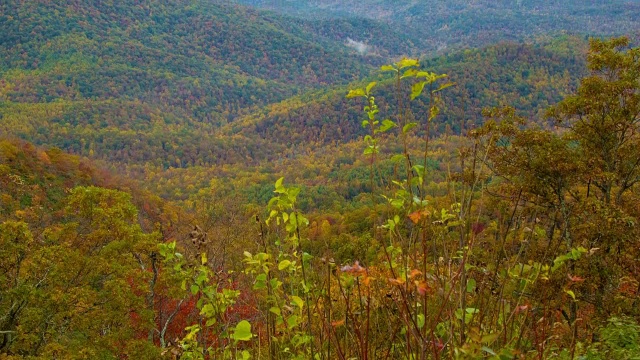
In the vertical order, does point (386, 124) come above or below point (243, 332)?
above

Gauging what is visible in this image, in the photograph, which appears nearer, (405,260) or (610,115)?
(405,260)

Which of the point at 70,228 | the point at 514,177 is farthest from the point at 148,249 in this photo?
the point at 514,177

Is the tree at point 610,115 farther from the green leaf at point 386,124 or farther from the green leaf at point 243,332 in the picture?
the green leaf at point 243,332

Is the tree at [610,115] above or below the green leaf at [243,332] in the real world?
below

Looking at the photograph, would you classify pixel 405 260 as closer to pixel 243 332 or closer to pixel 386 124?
pixel 386 124

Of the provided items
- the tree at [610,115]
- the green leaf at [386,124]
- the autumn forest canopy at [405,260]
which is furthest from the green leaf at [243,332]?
the tree at [610,115]

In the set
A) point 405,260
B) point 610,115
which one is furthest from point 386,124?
point 610,115

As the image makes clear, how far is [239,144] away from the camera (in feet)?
528

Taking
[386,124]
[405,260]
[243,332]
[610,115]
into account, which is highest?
[386,124]

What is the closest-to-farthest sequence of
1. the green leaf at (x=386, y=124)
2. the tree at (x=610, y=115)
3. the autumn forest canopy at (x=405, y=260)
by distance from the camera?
the green leaf at (x=386, y=124) → the autumn forest canopy at (x=405, y=260) → the tree at (x=610, y=115)

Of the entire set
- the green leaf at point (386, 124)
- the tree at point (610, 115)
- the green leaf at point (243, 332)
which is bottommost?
the tree at point (610, 115)

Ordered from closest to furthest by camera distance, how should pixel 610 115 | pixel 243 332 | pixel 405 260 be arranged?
pixel 405 260 → pixel 243 332 → pixel 610 115

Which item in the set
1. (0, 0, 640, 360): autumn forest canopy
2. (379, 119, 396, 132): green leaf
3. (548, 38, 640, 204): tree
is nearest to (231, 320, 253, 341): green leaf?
(0, 0, 640, 360): autumn forest canopy

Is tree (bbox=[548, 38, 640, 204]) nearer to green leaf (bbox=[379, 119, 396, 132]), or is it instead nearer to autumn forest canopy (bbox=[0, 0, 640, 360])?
autumn forest canopy (bbox=[0, 0, 640, 360])
